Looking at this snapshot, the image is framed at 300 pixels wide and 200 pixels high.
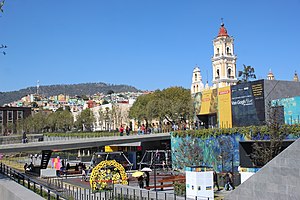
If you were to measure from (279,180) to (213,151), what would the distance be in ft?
77.7

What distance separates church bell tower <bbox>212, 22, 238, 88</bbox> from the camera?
91.2 metres

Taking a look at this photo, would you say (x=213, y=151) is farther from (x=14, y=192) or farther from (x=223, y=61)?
(x=223, y=61)

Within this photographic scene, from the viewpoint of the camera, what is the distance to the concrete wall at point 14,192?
38.3 feet

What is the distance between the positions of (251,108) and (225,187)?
1664 centimetres

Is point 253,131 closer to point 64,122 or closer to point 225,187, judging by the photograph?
point 225,187

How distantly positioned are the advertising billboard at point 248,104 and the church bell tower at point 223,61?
49466 mm

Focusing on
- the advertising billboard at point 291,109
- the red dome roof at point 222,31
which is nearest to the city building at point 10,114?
the red dome roof at point 222,31

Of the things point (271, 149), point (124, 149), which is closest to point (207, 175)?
point (271, 149)

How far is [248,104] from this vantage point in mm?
39906

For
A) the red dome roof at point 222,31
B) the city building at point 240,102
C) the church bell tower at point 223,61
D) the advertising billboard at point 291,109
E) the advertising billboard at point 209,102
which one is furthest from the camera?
the red dome roof at point 222,31

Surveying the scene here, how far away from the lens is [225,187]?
24.6 m

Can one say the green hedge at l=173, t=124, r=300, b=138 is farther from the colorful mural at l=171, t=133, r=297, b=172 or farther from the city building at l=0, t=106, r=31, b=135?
the city building at l=0, t=106, r=31, b=135

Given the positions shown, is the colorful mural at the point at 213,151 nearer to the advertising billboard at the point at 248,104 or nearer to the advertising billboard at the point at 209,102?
the advertising billboard at the point at 248,104

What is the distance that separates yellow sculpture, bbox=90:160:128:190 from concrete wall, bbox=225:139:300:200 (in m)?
9.62
